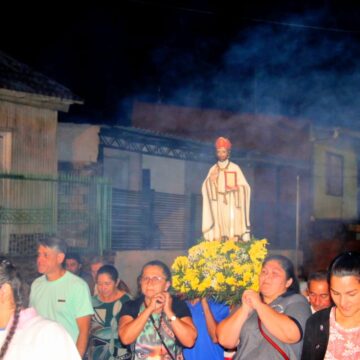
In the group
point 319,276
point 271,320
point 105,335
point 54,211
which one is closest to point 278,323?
point 271,320

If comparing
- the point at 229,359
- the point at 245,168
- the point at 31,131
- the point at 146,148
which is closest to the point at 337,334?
the point at 229,359

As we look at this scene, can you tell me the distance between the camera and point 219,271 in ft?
19.6

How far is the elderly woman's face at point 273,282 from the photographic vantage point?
5090 mm

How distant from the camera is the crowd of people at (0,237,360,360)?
357 cm

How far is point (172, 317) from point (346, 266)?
5.16ft

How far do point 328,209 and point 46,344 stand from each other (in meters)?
21.9

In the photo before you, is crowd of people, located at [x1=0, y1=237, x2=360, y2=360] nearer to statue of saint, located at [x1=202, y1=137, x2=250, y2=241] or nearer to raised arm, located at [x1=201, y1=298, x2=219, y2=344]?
raised arm, located at [x1=201, y1=298, x2=219, y2=344]

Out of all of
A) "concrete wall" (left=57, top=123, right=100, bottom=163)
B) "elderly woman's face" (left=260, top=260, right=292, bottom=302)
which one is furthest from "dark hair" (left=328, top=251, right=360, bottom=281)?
"concrete wall" (left=57, top=123, right=100, bottom=163)

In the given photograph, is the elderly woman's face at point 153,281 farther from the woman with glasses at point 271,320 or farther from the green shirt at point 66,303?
the green shirt at point 66,303

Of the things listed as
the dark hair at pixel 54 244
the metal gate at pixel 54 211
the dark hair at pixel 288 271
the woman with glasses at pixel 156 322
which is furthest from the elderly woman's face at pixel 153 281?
the metal gate at pixel 54 211

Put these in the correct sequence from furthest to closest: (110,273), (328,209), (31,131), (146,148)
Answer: (328,209) → (146,148) → (31,131) → (110,273)

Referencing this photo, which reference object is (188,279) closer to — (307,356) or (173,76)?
(307,356)

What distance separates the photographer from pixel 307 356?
4.25m

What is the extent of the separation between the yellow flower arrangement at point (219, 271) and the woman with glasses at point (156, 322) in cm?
47
